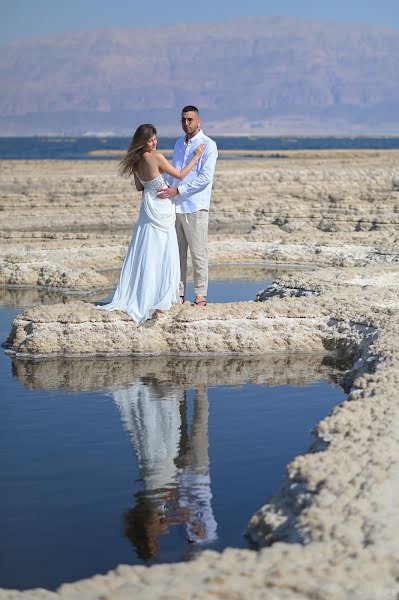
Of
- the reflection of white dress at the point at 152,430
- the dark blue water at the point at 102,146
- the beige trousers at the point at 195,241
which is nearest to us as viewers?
the reflection of white dress at the point at 152,430

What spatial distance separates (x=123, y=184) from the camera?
3167cm

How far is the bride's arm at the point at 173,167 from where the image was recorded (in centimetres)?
919

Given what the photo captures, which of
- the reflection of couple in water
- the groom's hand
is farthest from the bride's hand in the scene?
the reflection of couple in water

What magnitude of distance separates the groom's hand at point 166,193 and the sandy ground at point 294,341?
101 centimetres

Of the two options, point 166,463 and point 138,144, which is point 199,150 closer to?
point 138,144

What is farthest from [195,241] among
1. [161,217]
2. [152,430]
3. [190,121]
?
[152,430]

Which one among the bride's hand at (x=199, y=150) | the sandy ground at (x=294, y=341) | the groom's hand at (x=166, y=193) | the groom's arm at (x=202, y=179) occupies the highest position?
the bride's hand at (x=199, y=150)

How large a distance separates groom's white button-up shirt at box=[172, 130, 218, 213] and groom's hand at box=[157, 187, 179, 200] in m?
0.06

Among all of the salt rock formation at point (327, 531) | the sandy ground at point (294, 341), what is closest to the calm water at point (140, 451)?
the sandy ground at point (294, 341)

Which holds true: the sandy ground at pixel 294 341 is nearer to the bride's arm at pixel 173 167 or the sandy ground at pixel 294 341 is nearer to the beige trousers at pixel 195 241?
the beige trousers at pixel 195 241

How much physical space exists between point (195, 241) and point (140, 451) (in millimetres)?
3340

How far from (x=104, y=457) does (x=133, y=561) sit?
1.59 m

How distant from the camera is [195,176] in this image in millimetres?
9570

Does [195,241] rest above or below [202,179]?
below
